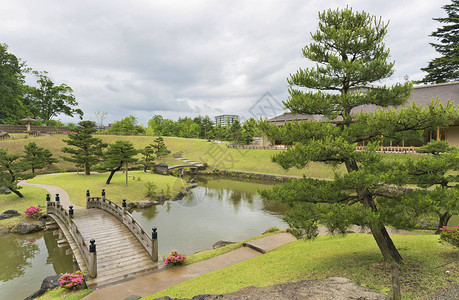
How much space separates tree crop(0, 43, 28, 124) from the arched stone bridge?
39.8 m

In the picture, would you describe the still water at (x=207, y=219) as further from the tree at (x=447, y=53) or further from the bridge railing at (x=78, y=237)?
the tree at (x=447, y=53)

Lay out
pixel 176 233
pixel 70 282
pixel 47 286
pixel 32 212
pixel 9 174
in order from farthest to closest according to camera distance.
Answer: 1. pixel 9 174
2. pixel 32 212
3. pixel 176 233
4. pixel 47 286
5. pixel 70 282

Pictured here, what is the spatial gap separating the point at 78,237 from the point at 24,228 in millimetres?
A: 7054

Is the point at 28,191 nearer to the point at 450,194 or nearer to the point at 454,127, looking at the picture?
the point at 450,194

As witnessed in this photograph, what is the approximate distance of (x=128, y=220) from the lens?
41.8 ft

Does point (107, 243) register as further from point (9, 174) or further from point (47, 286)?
point (9, 174)

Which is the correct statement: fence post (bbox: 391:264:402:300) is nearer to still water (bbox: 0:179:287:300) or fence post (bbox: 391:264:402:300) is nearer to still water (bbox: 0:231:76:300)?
still water (bbox: 0:179:287:300)

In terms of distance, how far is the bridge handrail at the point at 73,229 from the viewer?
9.66 meters

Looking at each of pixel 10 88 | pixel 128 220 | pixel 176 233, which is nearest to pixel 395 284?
pixel 128 220

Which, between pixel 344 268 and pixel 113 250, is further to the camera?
pixel 113 250

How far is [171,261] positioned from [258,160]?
2936cm

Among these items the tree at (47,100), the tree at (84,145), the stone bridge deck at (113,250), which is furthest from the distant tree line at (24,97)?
the stone bridge deck at (113,250)

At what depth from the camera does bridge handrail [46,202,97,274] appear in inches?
380

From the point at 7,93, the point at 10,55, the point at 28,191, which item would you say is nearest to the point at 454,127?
the point at 28,191
